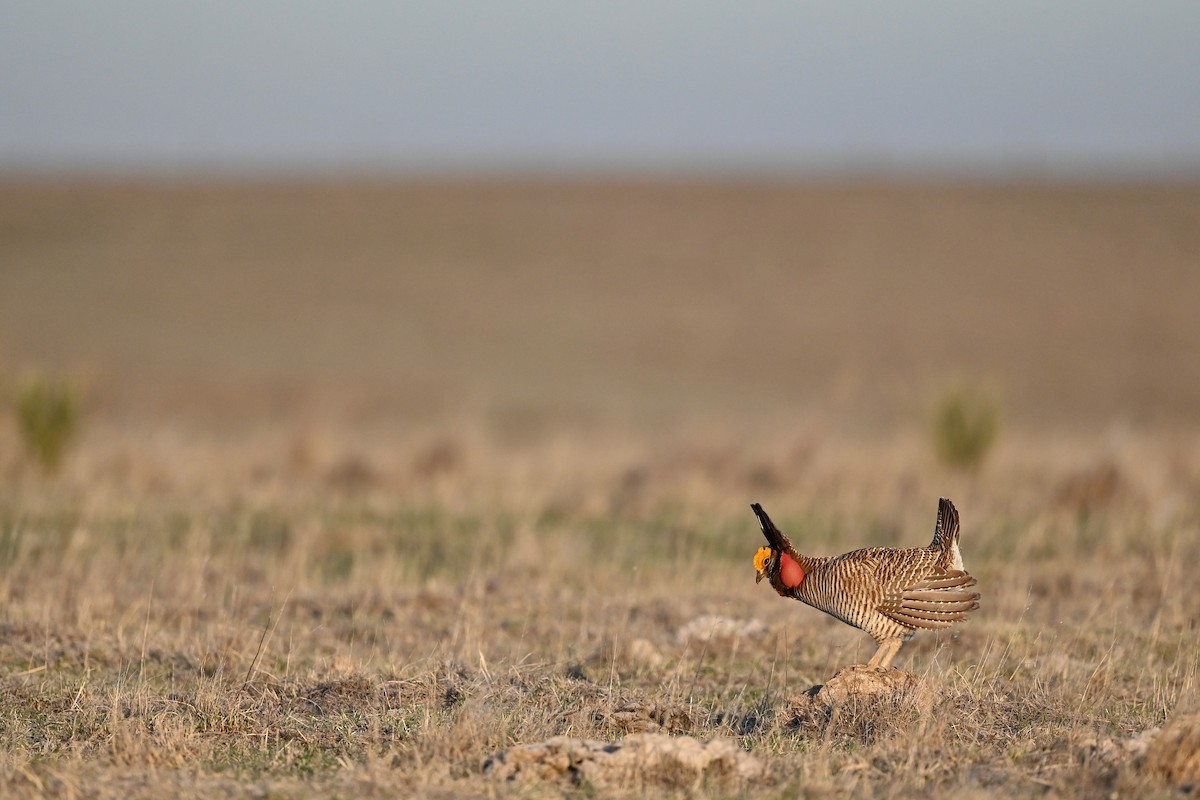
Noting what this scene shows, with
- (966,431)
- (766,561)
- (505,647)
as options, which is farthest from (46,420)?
(966,431)

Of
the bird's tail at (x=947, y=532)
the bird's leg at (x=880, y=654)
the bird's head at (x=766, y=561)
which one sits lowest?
the bird's leg at (x=880, y=654)

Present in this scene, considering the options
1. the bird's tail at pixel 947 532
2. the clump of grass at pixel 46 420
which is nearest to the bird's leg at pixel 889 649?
the bird's tail at pixel 947 532

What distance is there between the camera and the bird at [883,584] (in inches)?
215

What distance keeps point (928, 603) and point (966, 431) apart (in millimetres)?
9359

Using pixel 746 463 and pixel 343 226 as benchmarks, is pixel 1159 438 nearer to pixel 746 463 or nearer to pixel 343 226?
pixel 746 463

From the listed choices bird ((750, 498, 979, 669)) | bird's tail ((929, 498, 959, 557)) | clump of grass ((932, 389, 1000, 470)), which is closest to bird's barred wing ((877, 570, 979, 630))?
bird ((750, 498, 979, 669))

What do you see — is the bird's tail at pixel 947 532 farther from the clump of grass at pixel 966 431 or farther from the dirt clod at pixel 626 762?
the clump of grass at pixel 966 431

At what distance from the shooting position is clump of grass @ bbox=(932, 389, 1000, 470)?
47.3 feet

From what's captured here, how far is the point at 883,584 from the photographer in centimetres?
545

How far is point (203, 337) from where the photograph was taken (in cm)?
3256

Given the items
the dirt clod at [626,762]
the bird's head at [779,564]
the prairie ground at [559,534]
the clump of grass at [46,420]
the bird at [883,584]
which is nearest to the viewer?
the dirt clod at [626,762]

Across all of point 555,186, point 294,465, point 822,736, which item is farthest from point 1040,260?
point 822,736

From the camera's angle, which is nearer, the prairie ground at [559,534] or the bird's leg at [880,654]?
the prairie ground at [559,534]

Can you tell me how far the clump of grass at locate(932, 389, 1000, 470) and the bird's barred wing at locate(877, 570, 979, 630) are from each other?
919cm
